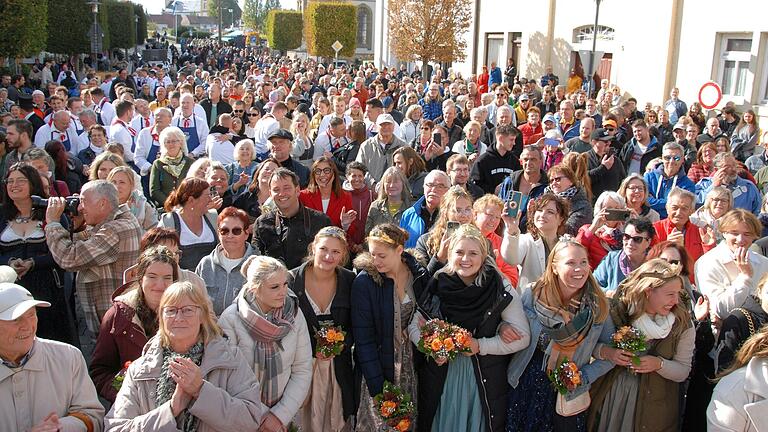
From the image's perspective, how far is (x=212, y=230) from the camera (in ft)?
18.0

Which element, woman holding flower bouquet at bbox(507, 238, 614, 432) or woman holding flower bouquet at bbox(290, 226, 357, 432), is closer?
woman holding flower bouquet at bbox(507, 238, 614, 432)

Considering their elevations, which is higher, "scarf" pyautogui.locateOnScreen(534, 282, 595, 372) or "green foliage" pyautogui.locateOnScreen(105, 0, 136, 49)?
"green foliage" pyautogui.locateOnScreen(105, 0, 136, 49)

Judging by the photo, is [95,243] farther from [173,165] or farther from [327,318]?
[173,165]

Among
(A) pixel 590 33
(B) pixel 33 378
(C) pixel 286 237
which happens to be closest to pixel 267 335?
(B) pixel 33 378

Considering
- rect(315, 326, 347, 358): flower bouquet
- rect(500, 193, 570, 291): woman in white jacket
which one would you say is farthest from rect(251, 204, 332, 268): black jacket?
rect(500, 193, 570, 291): woman in white jacket

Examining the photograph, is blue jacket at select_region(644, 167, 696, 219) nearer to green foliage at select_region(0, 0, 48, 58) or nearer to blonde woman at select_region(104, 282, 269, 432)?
blonde woman at select_region(104, 282, 269, 432)

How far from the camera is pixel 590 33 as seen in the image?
23.4m

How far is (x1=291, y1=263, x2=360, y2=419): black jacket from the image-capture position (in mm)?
4258

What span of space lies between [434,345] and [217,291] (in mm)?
1643

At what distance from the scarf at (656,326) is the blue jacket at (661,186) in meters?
3.74

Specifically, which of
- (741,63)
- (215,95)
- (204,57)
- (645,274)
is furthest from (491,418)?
(204,57)

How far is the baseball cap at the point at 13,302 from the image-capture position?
117 inches

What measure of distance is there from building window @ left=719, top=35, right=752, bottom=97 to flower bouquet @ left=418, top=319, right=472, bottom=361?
16.1 metres

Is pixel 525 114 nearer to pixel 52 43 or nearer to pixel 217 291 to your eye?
pixel 217 291
